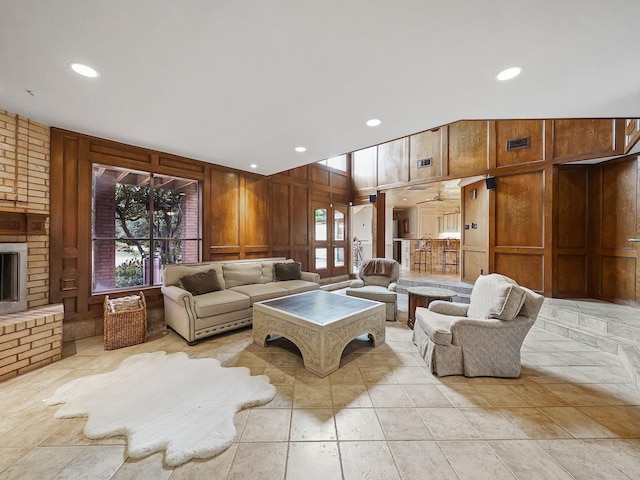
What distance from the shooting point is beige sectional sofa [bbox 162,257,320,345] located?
3.14m

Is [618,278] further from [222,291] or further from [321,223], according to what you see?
[222,291]

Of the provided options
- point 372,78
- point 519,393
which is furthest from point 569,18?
point 519,393

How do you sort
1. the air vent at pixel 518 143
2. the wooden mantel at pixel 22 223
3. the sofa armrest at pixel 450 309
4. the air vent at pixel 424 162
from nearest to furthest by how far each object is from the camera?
the wooden mantel at pixel 22 223 < the sofa armrest at pixel 450 309 < the air vent at pixel 518 143 < the air vent at pixel 424 162

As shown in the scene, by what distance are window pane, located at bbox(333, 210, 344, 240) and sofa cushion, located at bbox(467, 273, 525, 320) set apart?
14.4 feet

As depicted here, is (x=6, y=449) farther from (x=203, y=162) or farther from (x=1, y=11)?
(x=203, y=162)

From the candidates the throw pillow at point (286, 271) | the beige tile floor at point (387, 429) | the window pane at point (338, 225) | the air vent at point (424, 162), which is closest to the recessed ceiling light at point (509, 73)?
the beige tile floor at point (387, 429)

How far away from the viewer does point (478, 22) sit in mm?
1519

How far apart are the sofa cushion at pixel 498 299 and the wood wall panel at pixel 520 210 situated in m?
2.51

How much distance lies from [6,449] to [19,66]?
262 cm

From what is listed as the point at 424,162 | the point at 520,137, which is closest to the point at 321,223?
the point at 424,162

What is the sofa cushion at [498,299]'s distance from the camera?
2297 mm

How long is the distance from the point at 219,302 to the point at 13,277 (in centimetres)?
206

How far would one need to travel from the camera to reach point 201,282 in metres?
3.62

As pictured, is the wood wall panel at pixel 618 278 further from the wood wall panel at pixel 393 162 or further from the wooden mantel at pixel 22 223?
the wooden mantel at pixel 22 223
